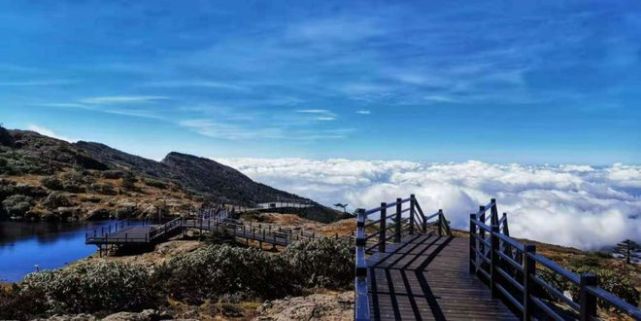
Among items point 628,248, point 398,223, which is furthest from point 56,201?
point 628,248

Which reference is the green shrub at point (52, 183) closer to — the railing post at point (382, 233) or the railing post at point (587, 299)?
the railing post at point (382, 233)

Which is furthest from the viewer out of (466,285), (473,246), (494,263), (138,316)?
(138,316)

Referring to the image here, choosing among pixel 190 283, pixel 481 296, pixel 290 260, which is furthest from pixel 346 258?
pixel 481 296

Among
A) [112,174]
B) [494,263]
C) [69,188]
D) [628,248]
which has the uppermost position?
[112,174]

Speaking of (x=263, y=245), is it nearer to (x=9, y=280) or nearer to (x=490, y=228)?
(x=9, y=280)

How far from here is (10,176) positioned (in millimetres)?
72375

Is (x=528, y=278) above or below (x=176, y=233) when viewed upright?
above

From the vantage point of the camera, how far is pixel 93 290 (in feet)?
44.2

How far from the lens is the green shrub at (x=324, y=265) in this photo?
17688mm

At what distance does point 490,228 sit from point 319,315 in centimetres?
510

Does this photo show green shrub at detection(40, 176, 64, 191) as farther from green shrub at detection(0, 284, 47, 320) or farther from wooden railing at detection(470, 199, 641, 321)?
wooden railing at detection(470, 199, 641, 321)

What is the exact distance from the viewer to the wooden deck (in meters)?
7.66

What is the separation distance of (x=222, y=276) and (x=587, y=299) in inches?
509

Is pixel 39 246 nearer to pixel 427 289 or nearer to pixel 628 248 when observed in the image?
pixel 427 289
